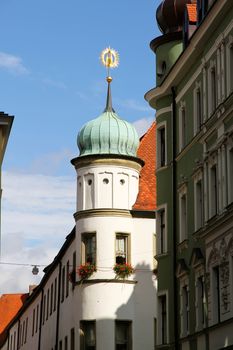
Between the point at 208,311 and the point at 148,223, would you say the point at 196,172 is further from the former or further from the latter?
the point at 148,223

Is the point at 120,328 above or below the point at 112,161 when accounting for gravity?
below

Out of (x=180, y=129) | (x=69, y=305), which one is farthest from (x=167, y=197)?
(x=69, y=305)

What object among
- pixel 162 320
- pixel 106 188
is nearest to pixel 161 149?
pixel 162 320

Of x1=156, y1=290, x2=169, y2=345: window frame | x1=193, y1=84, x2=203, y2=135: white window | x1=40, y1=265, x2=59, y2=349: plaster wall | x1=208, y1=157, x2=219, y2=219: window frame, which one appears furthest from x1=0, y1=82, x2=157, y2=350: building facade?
x1=208, y1=157, x2=219, y2=219: window frame

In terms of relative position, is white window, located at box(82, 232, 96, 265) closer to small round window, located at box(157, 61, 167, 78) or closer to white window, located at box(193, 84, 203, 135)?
small round window, located at box(157, 61, 167, 78)

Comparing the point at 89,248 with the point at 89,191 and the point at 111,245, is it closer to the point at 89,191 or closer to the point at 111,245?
the point at 111,245

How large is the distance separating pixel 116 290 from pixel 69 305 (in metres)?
5.78

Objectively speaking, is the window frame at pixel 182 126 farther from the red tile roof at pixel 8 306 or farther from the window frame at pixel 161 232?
the red tile roof at pixel 8 306

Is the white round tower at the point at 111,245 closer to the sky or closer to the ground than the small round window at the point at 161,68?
closer to the ground

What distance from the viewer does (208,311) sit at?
1196 inches

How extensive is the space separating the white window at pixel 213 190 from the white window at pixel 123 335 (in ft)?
50.5

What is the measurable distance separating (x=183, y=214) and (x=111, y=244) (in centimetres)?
1073

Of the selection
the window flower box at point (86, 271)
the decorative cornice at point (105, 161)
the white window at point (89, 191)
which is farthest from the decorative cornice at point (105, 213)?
the window flower box at point (86, 271)

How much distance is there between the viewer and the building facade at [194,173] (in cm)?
2944
